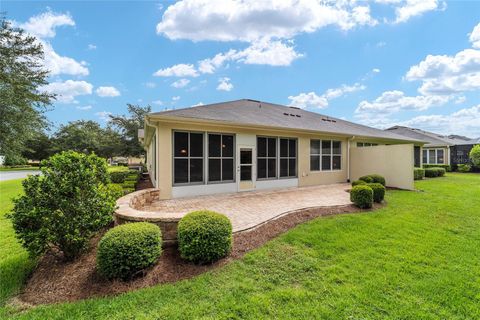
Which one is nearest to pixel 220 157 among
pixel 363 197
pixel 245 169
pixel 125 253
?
pixel 245 169

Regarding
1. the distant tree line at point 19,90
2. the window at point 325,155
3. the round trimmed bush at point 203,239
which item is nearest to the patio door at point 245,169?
the window at point 325,155

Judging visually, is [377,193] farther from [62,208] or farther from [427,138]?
A: [427,138]

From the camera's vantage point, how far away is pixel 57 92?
14250mm

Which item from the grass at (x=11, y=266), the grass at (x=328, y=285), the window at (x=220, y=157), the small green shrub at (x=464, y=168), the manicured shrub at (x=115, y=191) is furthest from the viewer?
the small green shrub at (x=464, y=168)

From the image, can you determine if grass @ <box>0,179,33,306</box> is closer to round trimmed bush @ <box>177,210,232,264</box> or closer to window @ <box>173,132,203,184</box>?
round trimmed bush @ <box>177,210,232,264</box>

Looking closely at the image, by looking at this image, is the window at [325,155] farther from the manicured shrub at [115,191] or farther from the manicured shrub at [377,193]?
the manicured shrub at [115,191]

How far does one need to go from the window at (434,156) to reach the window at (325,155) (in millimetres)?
18964

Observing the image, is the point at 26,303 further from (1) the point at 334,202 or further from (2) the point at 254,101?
(2) the point at 254,101

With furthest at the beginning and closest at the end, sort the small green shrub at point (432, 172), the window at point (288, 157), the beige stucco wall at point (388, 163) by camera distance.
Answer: the small green shrub at point (432, 172), the beige stucco wall at point (388, 163), the window at point (288, 157)

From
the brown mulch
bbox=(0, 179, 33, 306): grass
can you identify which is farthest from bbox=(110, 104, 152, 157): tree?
the brown mulch

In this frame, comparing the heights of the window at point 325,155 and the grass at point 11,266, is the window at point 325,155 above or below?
above

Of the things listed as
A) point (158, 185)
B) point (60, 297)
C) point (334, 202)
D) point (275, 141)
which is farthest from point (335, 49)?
point (60, 297)

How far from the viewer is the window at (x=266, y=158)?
9797mm

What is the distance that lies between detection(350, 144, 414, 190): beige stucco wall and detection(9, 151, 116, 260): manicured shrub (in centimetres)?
1225
